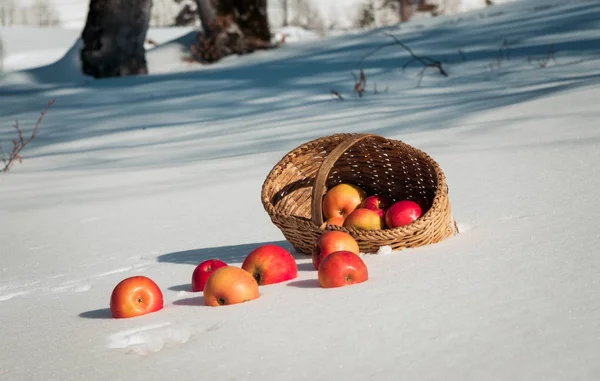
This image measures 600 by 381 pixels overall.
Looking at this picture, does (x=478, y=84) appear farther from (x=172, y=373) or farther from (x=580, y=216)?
(x=172, y=373)

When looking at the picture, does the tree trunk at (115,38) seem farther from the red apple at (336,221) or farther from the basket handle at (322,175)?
the basket handle at (322,175)

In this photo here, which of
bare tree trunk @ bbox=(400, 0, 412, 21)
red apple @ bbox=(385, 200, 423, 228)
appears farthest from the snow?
bare tree trunk @ bbox=(400, 0, 412, 21)

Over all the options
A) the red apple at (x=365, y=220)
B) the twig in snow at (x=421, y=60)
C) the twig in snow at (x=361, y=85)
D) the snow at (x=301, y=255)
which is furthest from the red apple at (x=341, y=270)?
the twig in snow at (x=421, y=60)

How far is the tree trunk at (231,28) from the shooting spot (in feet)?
41.6

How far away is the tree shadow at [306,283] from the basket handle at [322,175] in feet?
1.12

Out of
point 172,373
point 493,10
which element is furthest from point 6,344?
point 493,10

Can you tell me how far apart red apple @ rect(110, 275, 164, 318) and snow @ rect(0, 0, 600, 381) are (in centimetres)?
4

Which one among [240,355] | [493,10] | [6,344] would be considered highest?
[240,355]

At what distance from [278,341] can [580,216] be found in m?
1.59

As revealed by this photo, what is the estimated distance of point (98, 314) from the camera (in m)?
2.93

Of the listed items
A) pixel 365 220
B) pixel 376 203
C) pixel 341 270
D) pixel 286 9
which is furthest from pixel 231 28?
pixel 286 9

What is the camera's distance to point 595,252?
2.84 meters

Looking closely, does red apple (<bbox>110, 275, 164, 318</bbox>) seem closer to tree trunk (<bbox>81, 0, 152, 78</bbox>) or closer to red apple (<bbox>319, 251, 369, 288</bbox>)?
red apple (<bbox>319, 251, 369, 288</bbox>)

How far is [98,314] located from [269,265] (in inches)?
23.8
